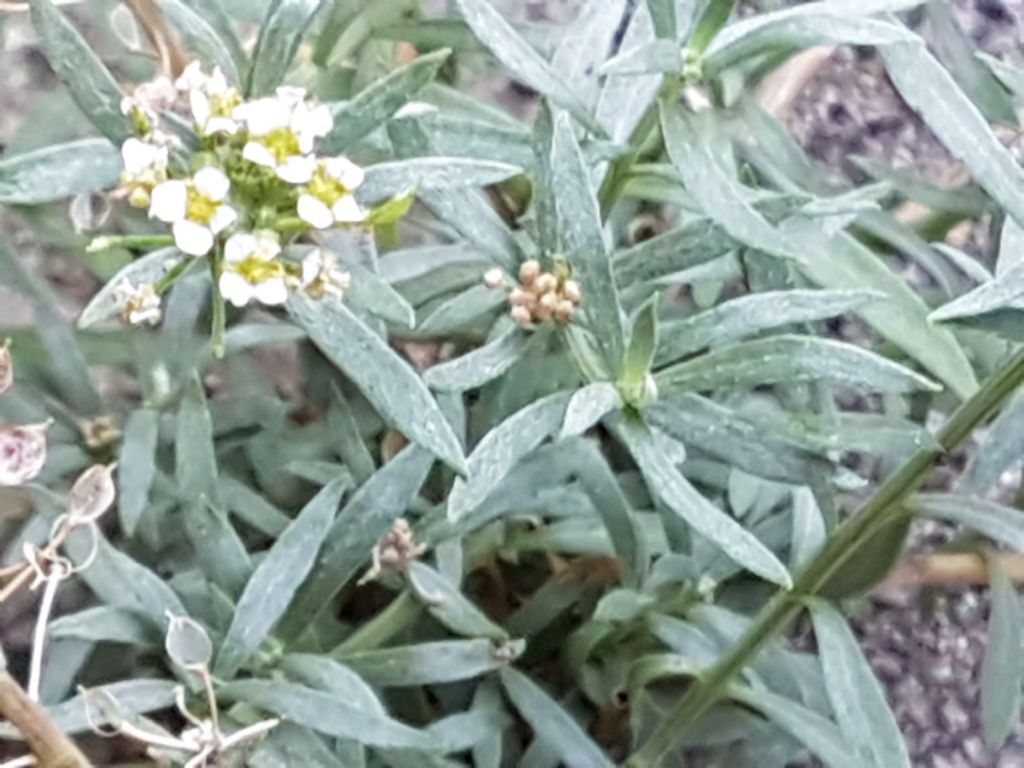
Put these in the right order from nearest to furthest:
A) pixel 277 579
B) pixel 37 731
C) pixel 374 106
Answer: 1. pixel 37 731
2. pixel 374 106
3. pixel 277 579

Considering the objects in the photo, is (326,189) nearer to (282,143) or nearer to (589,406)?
(282,143)

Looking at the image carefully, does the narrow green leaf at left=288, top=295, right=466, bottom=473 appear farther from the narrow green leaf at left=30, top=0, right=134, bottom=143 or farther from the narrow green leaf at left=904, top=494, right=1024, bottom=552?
the narrow green leaf at left=904, top=494, right=1024, bottom=552

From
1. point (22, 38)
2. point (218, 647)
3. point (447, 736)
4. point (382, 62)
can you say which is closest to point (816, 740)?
point (447, 736)

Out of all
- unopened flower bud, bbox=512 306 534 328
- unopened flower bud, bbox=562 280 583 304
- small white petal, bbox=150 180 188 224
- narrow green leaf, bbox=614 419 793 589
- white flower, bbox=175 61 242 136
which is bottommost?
narrow green leaf, bbox=614 419 793 589

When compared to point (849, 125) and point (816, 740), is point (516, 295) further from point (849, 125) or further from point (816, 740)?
point (849, 125)

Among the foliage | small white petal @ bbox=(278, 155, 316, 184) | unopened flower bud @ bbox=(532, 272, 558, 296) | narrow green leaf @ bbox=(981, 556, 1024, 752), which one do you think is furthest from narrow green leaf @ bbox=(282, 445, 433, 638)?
narrow green leaf @ bbox=(981, 556, 1024, 752)

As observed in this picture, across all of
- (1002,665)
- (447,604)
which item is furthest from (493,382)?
(1002,665)
